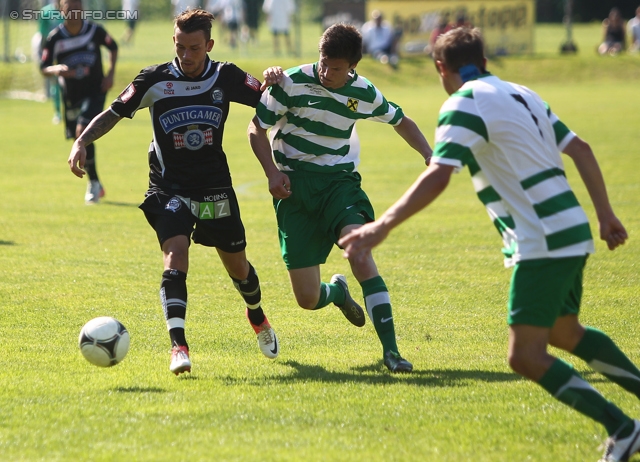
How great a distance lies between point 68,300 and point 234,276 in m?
1.95

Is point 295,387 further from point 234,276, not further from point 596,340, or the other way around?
point 596,340

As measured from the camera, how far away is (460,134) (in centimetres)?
388

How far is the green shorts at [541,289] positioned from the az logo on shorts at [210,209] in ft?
7.63

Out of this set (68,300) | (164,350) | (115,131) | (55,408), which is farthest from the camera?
(115,131)

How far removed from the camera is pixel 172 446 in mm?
4176

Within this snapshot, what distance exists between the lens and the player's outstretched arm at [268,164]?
5684 mm

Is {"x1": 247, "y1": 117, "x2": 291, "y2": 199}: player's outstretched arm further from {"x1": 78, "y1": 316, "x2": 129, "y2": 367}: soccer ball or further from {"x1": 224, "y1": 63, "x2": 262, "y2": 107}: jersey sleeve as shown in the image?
{"x1": 78, "y1": 316, "x2": 129, "y2": 367}: soccer ball

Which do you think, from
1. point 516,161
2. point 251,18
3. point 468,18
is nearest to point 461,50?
point 516,161

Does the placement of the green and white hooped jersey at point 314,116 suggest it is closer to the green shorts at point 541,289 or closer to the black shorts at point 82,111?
the green shorts at point 541,289

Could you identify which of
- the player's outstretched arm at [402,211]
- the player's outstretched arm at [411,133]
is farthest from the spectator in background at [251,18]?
the player's outstretched arm at [402,211]

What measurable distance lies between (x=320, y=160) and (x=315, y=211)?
0.34m

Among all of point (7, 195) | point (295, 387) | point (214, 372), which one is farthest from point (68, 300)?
point (7, 195)

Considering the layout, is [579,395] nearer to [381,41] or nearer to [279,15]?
[381,41]

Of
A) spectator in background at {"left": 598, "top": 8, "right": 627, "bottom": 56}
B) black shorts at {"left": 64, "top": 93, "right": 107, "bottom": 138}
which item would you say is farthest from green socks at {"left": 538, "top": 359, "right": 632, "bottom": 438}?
spectator in background at {"left": 598, "top": 8, "right": 627, "bottom": 56}
